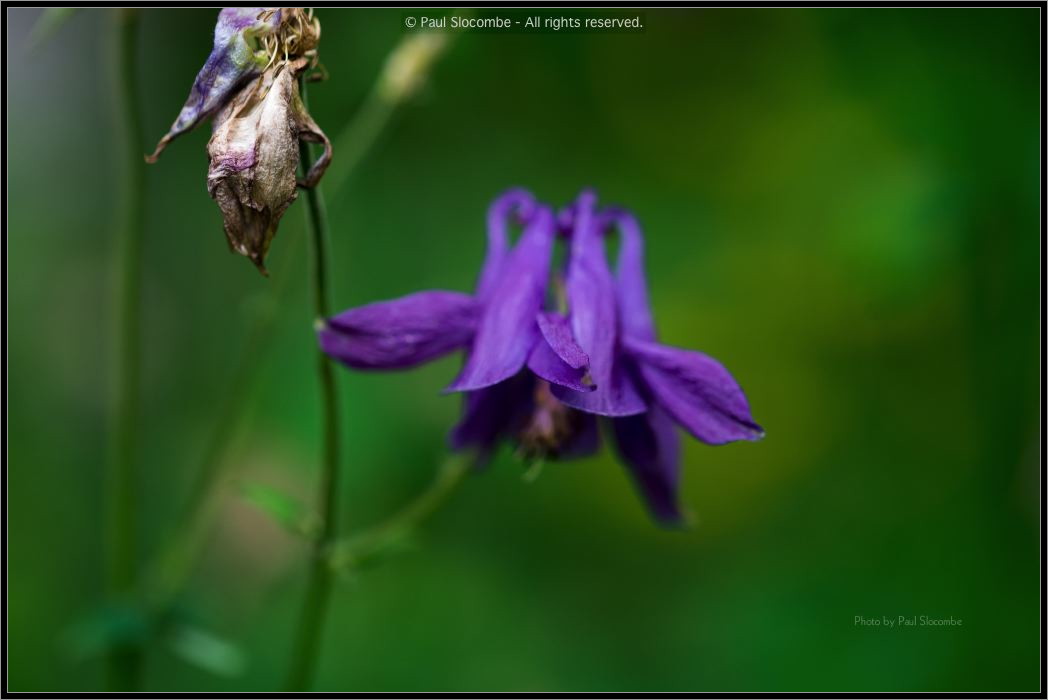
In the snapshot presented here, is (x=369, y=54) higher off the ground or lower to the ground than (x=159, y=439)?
higher

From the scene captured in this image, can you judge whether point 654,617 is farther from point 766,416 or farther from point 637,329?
point 637,329

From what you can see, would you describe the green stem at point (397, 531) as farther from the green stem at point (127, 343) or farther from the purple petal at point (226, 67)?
the purple petal at point (226, 67)

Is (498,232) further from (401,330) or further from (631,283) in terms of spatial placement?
(401,330)

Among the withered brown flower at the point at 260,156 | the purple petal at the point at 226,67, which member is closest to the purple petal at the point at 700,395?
the withered brown flower at the point at 260,156

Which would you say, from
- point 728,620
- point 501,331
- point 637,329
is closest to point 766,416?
point 728,620

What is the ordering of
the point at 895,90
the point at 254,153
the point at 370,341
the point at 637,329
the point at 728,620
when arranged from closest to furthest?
the point at 254,153
the point at 370,341
the point at 637,329
the point at 895,90
the point at 728,620

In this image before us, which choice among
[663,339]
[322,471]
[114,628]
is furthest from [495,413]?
[663,339]

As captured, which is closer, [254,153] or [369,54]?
[254,153]

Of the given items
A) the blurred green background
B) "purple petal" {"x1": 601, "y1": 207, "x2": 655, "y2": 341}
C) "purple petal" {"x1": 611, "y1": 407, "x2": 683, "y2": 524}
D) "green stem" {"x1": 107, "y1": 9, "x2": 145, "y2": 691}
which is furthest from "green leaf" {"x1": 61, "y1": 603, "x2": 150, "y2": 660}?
A: "purple petal" {"x1": 601, "y1": 207, "x2": 655, "y2": 341}
